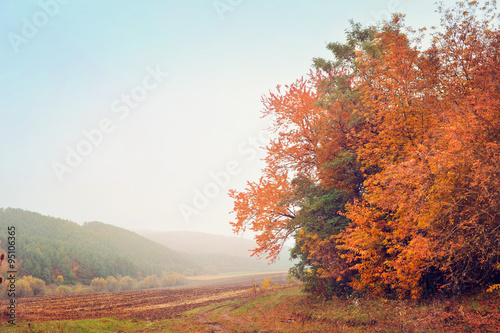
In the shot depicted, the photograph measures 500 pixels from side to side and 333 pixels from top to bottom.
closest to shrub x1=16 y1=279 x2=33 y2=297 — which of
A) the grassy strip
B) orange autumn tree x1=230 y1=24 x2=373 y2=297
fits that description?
the grassy strip

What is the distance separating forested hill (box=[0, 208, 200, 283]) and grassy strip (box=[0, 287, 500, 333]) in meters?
76.5

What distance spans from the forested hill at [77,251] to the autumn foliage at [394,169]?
8356cm

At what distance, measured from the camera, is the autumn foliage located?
9.91m

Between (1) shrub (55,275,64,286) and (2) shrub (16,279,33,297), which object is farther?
(1) shrub (55,275,64,286)

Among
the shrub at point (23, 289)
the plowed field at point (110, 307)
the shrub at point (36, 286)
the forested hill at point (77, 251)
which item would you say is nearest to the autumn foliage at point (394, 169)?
the plowed field at point (110, 307)

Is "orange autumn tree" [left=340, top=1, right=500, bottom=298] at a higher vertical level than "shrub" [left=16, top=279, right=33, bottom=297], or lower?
higher

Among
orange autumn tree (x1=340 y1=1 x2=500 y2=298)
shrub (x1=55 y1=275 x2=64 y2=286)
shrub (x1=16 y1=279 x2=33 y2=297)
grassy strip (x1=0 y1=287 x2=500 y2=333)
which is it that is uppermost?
orange autumn tree (x1=340 y1=1 x2=500 y2=298)

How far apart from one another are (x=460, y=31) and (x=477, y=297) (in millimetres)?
11570

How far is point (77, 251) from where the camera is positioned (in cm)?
9800

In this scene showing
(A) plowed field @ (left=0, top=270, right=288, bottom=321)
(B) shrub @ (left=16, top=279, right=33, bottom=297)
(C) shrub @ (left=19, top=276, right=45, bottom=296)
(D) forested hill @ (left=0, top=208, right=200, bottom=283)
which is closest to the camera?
(A) plowed field @ (left=0, top=270, right=288, bottom=321)

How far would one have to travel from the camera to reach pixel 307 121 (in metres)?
19.2

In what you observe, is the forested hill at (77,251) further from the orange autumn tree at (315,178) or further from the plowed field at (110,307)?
the orange autumn tree at (315,178)

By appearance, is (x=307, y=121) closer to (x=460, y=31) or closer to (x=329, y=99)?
(x=329, y=99)

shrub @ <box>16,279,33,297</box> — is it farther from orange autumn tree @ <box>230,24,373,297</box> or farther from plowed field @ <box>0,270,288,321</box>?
orange autumn tree @ <box>230,24,373,297</box>
